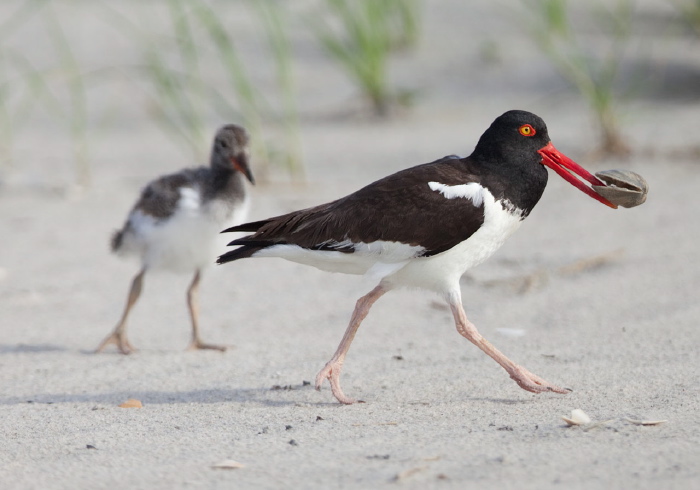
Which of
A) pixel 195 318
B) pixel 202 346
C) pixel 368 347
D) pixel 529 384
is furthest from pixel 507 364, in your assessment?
pixel 195 318

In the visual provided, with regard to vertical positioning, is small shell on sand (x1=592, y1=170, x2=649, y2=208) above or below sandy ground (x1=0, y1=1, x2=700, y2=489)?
above

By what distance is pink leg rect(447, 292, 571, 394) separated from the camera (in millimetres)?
4758

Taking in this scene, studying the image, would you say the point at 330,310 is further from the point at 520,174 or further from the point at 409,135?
the point at 409,135

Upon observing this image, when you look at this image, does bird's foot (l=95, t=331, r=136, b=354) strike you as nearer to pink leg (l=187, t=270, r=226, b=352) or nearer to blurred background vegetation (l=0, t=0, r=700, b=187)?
pink leg (l=187, t=270, r=226, b=352)

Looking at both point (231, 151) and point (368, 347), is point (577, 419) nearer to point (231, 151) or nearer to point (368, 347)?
point (368, 347)

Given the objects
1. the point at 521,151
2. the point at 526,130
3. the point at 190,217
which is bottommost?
the point at 190,217

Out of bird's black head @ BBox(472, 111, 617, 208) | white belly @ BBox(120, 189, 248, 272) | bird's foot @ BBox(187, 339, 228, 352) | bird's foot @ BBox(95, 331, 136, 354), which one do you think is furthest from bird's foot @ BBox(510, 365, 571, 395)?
bird's foot @ BBox(95, 331, 136, 354)

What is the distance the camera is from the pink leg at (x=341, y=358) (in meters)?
4.88

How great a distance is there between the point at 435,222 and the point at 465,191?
212 millimetres

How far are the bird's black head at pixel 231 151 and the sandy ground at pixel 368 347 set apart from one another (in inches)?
43.6

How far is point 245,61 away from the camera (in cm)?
1451

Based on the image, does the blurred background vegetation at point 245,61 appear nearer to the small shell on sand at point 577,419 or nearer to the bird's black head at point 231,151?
the bird's black head at point 231,151

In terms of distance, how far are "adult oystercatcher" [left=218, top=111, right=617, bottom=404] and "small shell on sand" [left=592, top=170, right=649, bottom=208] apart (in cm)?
6

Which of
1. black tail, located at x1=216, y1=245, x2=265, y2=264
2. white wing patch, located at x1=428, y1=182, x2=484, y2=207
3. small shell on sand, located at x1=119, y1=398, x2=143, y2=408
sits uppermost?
white wing patch, located at x1=428, y1=182, x2=484, y2=207
